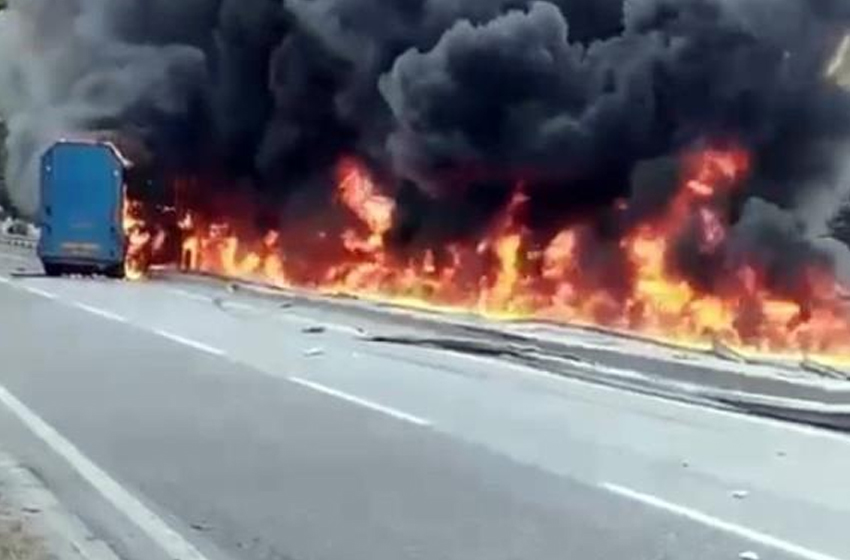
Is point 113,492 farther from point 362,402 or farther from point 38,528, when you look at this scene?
point 362,402

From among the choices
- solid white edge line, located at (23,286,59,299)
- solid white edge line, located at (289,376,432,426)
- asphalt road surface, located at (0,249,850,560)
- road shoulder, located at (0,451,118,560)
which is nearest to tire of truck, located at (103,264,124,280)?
solid white edge line, located at (23,286,59,299)

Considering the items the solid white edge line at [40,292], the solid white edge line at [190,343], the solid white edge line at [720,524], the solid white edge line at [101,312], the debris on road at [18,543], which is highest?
the solid white edge line at [720,524]

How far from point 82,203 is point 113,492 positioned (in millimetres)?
27323

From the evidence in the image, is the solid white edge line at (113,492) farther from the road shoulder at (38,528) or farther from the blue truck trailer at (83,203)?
the blue truck trailer at (83,203)

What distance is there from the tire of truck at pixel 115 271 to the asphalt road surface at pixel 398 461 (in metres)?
17.4

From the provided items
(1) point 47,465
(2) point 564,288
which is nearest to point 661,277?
(2) point 564,288

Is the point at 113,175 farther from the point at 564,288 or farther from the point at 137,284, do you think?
the point at 564,288

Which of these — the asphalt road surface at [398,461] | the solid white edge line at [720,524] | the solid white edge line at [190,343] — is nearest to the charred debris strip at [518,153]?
the solid white edge line at [190,343]

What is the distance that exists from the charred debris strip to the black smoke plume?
4 cm

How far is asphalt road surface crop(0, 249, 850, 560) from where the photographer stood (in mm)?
Answer: 8914

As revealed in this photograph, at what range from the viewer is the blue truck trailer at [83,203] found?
3659 centimetres

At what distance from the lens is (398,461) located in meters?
11.6

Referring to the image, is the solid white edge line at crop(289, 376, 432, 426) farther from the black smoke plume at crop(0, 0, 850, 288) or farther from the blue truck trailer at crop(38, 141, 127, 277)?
the blue truck trailer at crop(38, 141, 127, 277)

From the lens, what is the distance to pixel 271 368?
18141 mm
